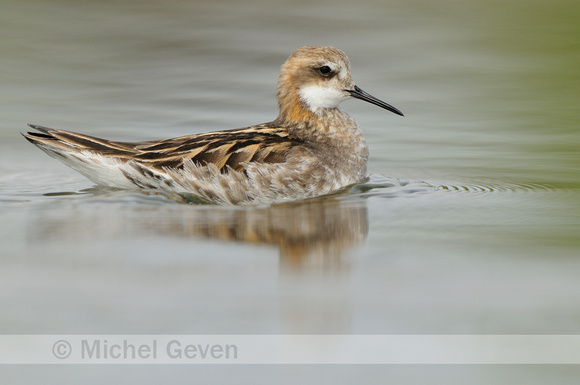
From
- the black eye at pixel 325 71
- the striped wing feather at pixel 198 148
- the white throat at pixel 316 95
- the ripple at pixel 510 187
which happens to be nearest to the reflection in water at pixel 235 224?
the striped wing feather at pixel 198 148

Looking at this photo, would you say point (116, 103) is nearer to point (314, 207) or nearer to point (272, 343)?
point (314, 207)

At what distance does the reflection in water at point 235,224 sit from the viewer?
6699 mm

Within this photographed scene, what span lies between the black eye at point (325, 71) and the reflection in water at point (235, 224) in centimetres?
166

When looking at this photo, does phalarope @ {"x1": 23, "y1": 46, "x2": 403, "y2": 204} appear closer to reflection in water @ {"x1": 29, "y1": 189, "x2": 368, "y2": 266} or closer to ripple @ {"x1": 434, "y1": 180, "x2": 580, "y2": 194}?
reflection in water @ {"x1": 29, "y1": 189, "x2": 368, "y2": 266}

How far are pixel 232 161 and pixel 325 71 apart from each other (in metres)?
1.49

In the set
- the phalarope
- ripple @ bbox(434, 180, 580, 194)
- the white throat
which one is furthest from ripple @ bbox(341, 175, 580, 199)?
the white throat

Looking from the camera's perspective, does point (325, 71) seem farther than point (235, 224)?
Yes

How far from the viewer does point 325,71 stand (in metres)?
9.45

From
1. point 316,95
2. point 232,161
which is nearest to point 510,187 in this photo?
point 316,95

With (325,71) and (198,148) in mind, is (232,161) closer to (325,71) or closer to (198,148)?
(198,148)

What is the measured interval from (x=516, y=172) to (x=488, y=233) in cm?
248

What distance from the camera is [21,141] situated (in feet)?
35.0

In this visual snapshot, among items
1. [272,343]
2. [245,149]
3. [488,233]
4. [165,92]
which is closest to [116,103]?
[165,92]

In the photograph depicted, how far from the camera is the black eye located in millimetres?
9414
